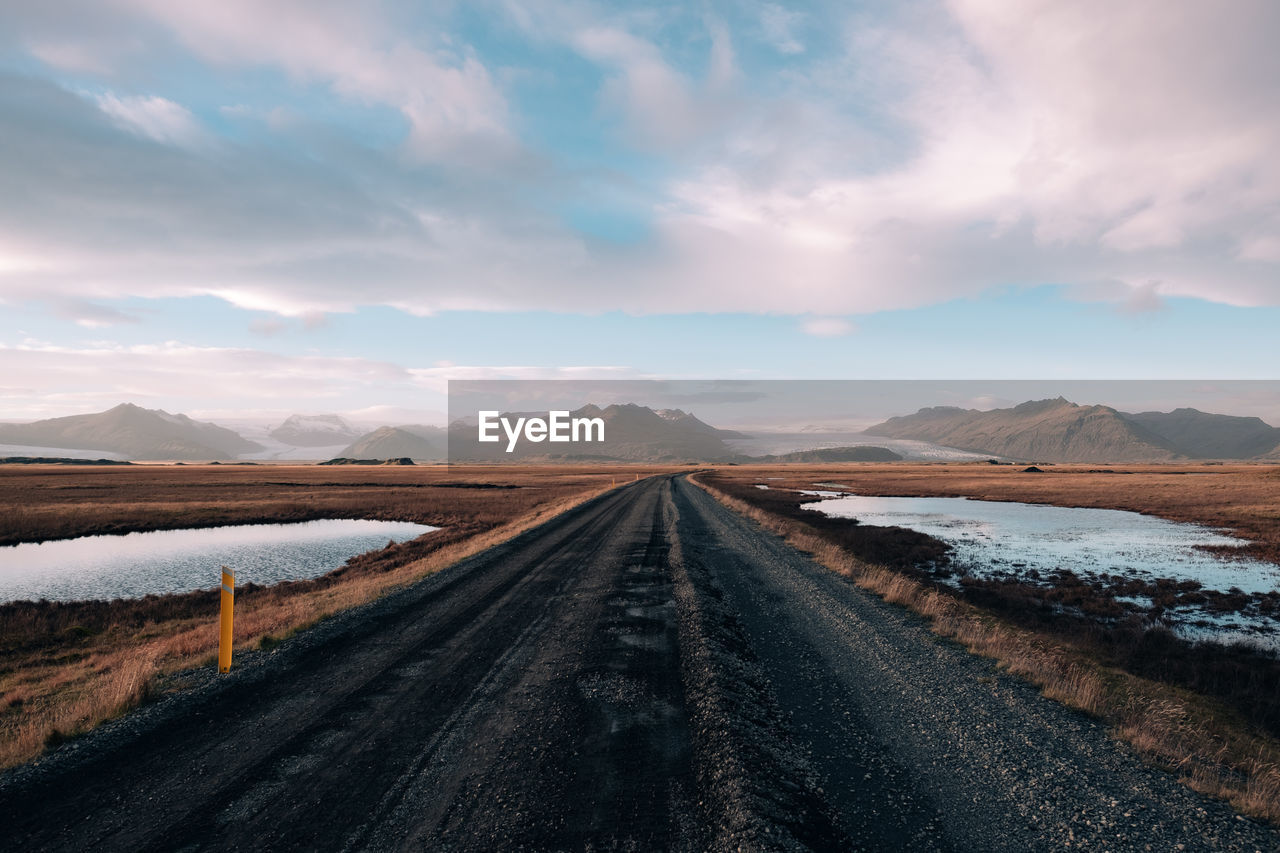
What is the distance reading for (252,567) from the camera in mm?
27125

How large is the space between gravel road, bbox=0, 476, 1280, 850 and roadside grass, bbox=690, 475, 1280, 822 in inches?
17.8

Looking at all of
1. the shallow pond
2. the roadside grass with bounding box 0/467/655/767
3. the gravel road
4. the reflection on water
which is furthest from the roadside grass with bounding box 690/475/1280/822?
the shallow pond

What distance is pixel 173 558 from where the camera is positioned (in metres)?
29.1

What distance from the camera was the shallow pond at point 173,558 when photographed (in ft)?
75.7

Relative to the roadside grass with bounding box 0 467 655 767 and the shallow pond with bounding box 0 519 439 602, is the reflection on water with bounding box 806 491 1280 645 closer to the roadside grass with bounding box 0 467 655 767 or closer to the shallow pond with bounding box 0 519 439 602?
the roadside grass with bounding box 0 467 655 767

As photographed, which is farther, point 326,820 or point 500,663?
point 500,663

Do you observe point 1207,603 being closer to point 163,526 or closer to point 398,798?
point 398,798

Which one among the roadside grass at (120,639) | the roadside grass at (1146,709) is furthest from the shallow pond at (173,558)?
the roadside grass at (1146,709)

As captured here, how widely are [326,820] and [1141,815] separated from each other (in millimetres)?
8346

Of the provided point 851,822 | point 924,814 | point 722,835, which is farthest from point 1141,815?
point 722,835

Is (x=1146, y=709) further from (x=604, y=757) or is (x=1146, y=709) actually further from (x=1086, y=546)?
(x=1086, y=546)

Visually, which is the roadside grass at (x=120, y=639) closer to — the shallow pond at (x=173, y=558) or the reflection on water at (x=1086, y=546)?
the shallow pond at (x=173, y=558)

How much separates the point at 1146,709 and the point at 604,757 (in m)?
8.96

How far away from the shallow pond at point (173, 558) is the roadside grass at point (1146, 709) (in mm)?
25562
